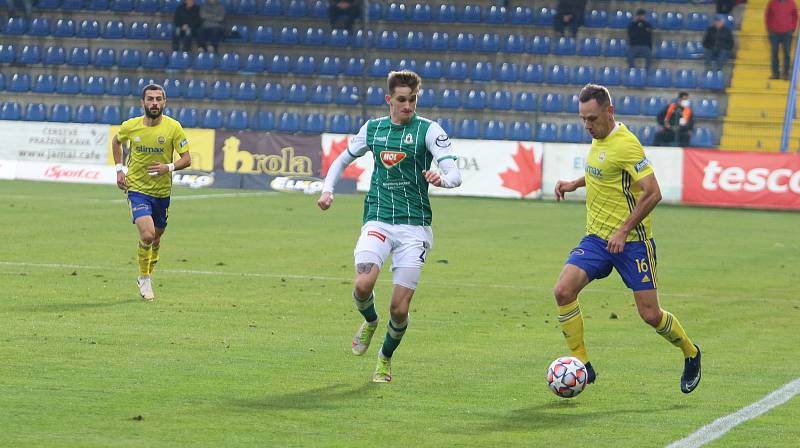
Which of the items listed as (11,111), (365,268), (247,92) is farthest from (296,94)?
Answer: (365,268)

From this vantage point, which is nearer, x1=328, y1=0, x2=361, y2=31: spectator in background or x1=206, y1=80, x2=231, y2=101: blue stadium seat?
A: x1=206, y1=80, x2=231, y2=101: blue stadium seat

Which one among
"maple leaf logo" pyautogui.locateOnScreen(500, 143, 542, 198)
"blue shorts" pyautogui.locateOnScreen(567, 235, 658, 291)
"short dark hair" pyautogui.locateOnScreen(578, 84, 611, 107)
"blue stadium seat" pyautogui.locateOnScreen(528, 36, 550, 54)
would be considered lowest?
"maple leaf logo" pyautogui.locateOnScreen(500, 143, 542, 198)

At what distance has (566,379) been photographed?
29.8 feet

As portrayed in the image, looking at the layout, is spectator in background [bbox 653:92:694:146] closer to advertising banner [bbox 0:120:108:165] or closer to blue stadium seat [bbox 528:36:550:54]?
blue stadium seat [bbox 528:36:550:54]

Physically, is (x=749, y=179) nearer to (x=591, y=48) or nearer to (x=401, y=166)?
(x=591, y=48)

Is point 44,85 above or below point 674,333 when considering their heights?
above

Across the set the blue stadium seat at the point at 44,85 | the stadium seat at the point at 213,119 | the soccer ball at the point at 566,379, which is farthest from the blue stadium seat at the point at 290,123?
the soccer ball at the point at 566,379

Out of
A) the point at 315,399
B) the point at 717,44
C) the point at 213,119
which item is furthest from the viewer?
the point at 213,119

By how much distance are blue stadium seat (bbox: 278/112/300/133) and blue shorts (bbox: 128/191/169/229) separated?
23957mm

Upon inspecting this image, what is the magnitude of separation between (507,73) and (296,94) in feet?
19.8

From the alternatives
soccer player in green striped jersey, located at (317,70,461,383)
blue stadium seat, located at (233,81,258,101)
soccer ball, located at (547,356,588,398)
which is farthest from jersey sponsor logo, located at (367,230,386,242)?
blue stadium seat, located at (233,81,258,101)

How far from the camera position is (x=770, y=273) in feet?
Result: 62.6

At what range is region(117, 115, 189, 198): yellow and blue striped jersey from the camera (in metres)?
14.9

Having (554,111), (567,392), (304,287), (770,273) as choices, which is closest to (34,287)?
(304,287)
